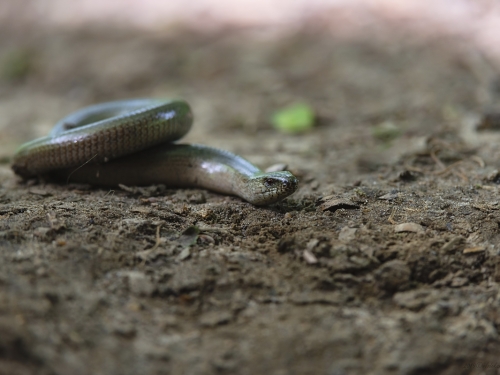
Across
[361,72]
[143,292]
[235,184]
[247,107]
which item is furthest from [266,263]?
[361,72]

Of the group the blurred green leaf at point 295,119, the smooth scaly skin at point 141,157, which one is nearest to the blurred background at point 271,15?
the blurred green leaf at point 295,119

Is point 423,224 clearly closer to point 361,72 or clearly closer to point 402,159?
point 402,159

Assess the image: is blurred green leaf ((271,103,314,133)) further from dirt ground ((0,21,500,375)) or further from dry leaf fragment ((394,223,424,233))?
dry leaf fragment ((394,223,424,233))

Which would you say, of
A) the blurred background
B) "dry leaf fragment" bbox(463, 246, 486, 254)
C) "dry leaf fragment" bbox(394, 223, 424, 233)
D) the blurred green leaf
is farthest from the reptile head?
the blurred background

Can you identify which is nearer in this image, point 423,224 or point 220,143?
point 423,224

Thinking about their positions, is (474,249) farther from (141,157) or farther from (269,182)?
(141,157)

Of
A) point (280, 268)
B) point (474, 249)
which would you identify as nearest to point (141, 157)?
point (280, 268)
